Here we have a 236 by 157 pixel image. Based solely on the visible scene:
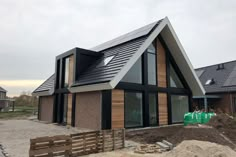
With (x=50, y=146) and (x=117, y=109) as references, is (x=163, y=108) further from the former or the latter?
(x=50, y=146)

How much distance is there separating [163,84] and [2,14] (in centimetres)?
953

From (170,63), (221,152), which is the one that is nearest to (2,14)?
(170,63)

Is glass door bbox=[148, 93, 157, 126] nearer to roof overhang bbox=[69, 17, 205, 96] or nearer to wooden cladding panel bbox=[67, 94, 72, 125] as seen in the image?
roof overhang bbox=[69, 17, 205, 96]

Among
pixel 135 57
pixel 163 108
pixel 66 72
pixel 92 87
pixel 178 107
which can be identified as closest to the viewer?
pixel 92 87

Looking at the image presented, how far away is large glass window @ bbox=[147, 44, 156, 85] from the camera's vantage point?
1210cm

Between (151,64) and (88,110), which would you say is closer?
(88,110)

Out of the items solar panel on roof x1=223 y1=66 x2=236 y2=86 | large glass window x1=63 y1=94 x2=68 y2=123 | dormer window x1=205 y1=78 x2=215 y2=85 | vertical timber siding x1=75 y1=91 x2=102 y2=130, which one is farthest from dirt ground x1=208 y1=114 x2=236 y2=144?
dormer window x1=205 y1=78 x2=215 y2=85

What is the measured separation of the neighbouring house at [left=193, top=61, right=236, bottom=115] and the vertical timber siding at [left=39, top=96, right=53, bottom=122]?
13376 millimetres

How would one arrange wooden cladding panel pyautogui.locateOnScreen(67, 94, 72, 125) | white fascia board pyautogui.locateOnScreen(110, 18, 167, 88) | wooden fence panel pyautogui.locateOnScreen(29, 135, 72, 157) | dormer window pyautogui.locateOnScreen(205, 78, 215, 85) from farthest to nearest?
dormer window pyautogui.locateOnScreen(205, 78, 215, 85) → wooden cladding panel pyautogui.locateOnScreen(67, 94, 72, 125) → white fascia board pyautogui.locateOnScreen(110, 18, 167, 88) → wooden fence panel pyautogui.locateOnScreen(29, 135, 72, 157)

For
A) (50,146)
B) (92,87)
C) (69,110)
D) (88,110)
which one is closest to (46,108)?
(69,110)

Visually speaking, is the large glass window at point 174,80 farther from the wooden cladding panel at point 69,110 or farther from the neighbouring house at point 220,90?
the neighbouring house at point 220,90

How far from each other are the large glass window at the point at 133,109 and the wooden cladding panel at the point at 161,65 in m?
2.05

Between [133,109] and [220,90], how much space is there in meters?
13.2

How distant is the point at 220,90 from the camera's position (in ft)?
66.4
